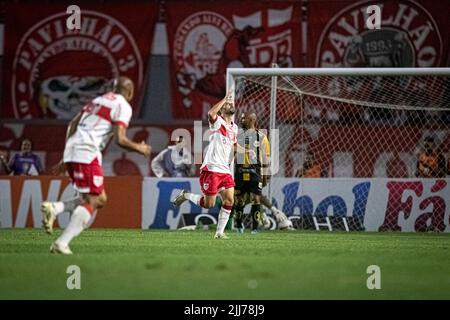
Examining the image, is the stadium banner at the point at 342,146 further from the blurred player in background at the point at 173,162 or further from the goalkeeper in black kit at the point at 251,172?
the goalkeeper in black kit at the point at 251,172

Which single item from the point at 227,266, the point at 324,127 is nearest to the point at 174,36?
the point at 324,127

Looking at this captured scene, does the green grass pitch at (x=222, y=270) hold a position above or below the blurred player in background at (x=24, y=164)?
below

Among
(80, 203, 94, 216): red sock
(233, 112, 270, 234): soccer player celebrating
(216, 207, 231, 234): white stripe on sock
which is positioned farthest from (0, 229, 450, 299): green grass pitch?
(233, 112, 270, 234): soccer player celebrating

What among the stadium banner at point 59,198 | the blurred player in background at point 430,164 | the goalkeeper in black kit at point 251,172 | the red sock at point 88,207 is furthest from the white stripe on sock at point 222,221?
the blurred player in background at point 430,164

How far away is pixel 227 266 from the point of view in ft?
27.6

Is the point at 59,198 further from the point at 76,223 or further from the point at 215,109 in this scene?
the point at 76,223

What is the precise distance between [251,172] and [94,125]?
23.8ft

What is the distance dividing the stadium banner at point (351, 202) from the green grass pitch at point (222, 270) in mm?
5935

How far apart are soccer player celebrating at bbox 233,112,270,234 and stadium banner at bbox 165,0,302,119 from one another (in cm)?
604

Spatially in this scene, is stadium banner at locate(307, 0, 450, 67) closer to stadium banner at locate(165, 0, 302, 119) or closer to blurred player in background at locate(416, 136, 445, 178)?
stadium banner at locate(165, 0, 302, 119)

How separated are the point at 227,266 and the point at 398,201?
10165mm

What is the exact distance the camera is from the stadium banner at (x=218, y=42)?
2256cm

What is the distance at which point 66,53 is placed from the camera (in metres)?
22.9
